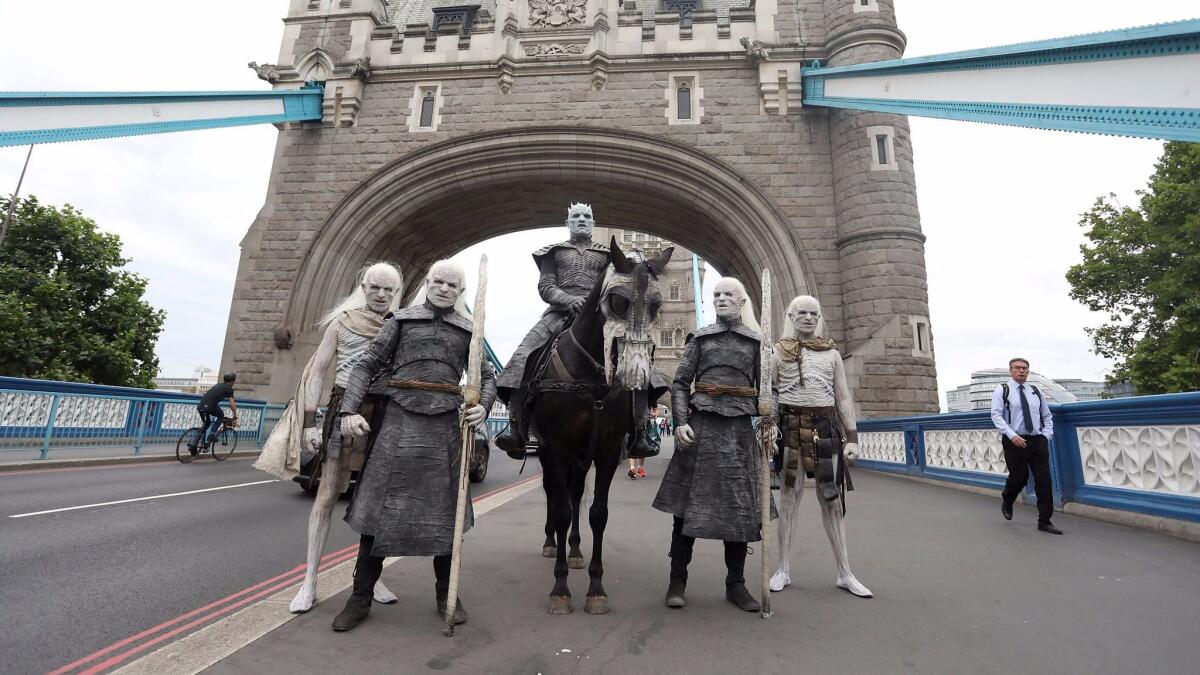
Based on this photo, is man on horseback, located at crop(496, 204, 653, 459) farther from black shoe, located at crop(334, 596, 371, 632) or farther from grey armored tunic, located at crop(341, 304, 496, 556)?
black shoe, located at crop(334, 596, 371, 632)

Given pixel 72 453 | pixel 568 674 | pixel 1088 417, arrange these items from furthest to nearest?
1. pixel 72 453
2. pixel 1088 417
3. pixel 568 674

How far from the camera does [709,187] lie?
1399 centimetres

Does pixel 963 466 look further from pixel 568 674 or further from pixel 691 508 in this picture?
pixel 568 674

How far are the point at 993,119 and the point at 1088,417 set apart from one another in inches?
222

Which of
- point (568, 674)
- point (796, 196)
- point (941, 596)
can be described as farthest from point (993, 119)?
point (568, 674)

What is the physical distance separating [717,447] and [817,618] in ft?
3.30

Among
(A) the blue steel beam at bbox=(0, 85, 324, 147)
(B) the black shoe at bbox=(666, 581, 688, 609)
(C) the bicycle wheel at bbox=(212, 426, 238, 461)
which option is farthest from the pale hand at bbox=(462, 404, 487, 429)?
(A) the blue steel beam at bbox=(0, 85, 324, 147)

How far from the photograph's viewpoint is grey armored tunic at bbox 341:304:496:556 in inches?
103

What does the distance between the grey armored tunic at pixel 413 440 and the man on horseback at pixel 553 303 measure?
42cm

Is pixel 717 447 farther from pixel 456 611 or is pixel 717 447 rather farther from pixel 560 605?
pixel 456 611

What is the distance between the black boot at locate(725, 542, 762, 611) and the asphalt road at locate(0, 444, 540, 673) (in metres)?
2.86

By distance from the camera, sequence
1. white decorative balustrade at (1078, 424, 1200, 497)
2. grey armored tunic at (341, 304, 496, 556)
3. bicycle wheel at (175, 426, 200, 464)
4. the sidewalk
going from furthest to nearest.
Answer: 1. bicycle wheel at (175, 426, 200, 464)
2. white decorative balustrade at (1078, 424, 1200, 497)
3. grey armored tunic at (341, 304, 496, 556)
4. the sidewalk

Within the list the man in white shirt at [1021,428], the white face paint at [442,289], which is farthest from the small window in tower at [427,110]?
the man in white shirt at [1021,428]

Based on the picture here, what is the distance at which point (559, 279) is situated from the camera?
3773mm
